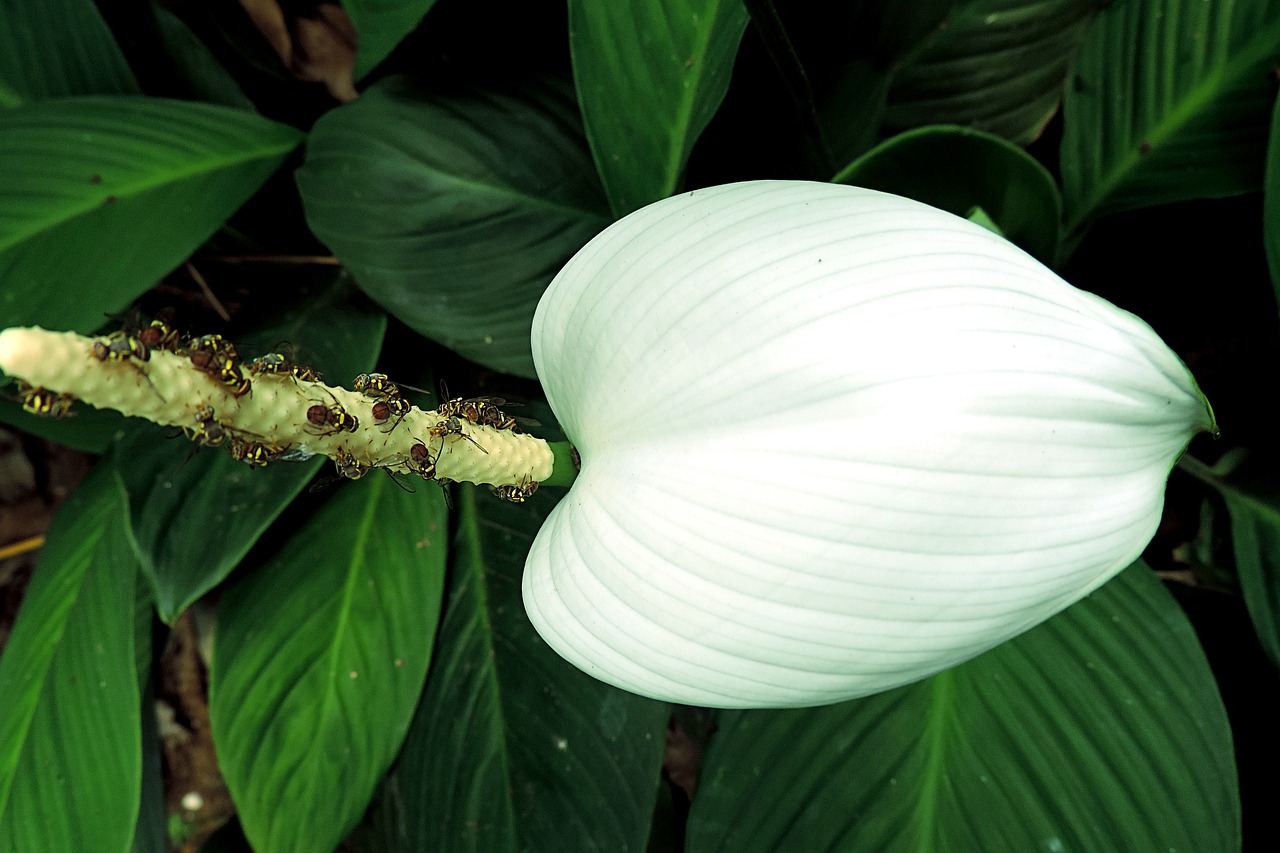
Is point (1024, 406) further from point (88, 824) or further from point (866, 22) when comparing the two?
point (88, 824)

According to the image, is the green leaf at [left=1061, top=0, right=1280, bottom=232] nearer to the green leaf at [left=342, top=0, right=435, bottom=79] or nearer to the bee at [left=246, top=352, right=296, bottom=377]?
the green leaf at [left=342, top=0, right=435, bottom=79]

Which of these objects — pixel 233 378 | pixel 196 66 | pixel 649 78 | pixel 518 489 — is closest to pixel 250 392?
pixel 233 378

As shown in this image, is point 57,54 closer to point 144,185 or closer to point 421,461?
point 144,185

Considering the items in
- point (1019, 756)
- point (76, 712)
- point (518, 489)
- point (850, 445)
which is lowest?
point (76, 712)

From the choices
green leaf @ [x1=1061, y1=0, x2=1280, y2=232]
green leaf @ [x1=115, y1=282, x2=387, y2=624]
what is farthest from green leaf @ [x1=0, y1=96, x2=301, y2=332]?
green leaf @ [x1=1061, y1=0, x2=1280, y2=232]

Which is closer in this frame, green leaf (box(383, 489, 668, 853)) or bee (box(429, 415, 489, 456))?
bee (box(429, 415, 489, 456))

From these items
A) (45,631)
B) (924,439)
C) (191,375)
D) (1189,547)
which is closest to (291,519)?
(45,631)
